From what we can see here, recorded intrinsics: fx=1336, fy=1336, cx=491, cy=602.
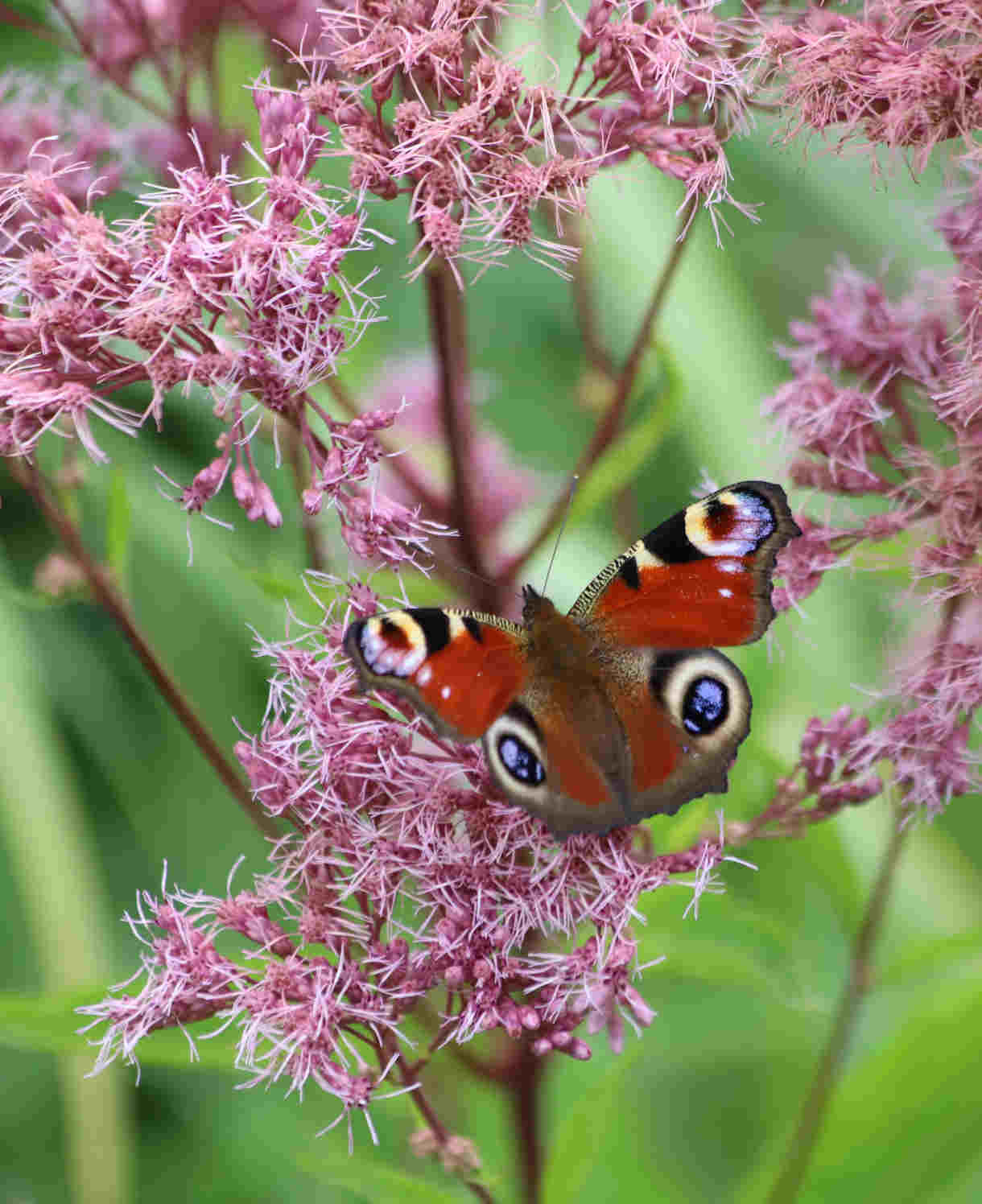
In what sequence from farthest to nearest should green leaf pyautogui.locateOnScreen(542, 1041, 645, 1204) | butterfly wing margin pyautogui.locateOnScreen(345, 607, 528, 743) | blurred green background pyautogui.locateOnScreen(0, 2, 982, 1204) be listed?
1. blurred green background pyautogui.locateOnScreen(0, 2, 982, 1204)
2. green leaf pyautogui.locateOnScreen(542, 1041, 645, 1204)
3. butterfly wing margin pyautogui.locateOnScreen(345, 607, 528, 743)

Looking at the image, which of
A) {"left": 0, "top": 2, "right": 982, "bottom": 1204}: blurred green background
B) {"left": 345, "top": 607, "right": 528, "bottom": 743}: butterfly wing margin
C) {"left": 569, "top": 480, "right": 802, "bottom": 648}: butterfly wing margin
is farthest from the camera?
{"left": 0, "top": 2, "right": 982, "bottom": 1204}: blurred green background

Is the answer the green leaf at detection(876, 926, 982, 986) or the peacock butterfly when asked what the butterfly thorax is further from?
the green leaf at detection(876, 926, 982, 986)

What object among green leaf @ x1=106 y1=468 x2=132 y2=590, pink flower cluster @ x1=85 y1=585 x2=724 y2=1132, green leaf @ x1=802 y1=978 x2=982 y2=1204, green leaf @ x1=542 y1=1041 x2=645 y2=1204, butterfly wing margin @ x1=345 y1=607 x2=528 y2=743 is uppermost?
butterfly wing margin @ x1=345 y1=607 x2=528 y2=743

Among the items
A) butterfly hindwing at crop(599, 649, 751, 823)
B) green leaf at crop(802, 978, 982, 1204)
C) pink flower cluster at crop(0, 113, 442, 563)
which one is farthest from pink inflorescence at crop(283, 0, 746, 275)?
green leaf at crop(802, 978, 982, 1204)

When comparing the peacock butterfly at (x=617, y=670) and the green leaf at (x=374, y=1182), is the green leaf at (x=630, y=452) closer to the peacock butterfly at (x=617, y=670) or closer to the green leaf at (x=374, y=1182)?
the peacock butterfly at (x=617, y=670)

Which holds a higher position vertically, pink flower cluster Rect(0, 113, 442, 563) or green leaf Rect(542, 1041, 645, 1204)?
pink flower cluster Rect(0, 113, 442, 563)

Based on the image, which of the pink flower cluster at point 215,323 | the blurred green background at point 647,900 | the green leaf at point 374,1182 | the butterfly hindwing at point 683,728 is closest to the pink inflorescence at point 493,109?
the pink flower cluster at point 215,323

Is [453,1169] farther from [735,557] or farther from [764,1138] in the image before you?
[764,1138]
